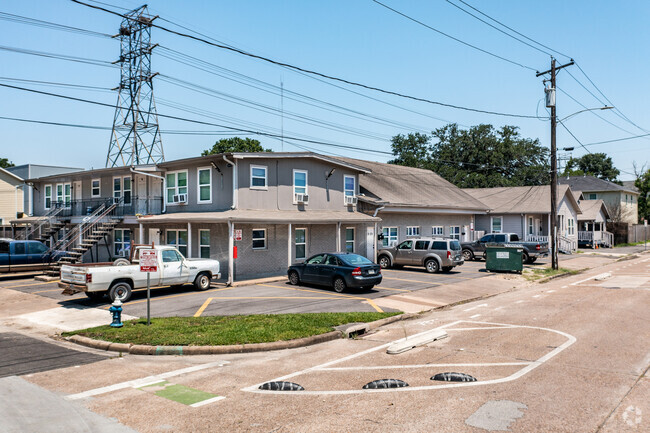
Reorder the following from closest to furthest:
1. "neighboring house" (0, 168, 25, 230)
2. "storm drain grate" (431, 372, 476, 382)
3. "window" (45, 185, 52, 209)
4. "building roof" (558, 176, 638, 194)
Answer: "storm drain grate" (431, 372, 476, 382) < "window" (45, 185, 52, 209) < "neighboring house" (0, 168, 25, 230) < "building roof" (558, 176, 638, 194)

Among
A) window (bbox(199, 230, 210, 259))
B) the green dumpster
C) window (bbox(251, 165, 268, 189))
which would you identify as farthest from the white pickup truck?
the green dumpster

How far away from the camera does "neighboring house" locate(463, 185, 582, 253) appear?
39.8 meters

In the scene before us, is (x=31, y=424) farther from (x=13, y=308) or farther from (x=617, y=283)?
(x=617, y=283)

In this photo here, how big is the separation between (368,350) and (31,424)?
6323 mm

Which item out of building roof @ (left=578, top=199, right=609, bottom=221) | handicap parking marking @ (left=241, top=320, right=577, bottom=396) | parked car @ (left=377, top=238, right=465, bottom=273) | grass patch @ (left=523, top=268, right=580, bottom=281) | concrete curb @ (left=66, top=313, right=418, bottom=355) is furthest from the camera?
building roof @ (left=578, top=199, right=609, bottom=221)

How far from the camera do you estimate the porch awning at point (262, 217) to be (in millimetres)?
20469

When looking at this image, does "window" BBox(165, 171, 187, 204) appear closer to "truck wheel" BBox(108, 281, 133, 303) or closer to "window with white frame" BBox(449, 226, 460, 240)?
"truck wheel" BBox(108, 281, 133, 303)

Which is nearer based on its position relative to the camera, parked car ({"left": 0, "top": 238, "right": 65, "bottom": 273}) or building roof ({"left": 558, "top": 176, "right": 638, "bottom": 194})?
parked car ({"left": 0, "top": 238, "right": 65, "bottom": 273})

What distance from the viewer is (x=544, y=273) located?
25.9 meters

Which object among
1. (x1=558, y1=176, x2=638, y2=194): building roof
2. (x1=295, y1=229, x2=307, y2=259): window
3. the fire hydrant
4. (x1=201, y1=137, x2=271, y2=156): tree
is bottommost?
the fire hydrant

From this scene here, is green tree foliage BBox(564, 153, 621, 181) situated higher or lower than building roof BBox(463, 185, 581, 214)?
higher

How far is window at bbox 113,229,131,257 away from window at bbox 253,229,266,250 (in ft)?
30.6

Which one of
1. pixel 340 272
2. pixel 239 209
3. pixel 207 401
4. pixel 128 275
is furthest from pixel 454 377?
pixel 239 209

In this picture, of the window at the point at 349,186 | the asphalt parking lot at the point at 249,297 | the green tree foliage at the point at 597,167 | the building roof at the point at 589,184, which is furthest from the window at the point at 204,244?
the green tree foliage at the point at 597,167
